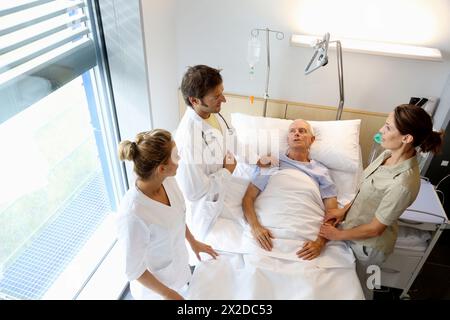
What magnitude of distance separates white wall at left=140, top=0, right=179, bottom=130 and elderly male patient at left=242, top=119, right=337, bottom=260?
3.00 feet

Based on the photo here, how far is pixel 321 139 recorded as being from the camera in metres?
2.27

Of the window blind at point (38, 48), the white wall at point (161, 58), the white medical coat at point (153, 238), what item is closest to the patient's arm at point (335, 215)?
the white medical coat at point (153, 238)

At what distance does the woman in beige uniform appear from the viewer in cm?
140

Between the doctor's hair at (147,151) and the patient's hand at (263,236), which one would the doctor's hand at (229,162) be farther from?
the doctor's hair at (147,151)

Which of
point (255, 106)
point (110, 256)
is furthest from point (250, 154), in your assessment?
point (110, 256)

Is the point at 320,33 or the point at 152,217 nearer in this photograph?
the point at 152,217

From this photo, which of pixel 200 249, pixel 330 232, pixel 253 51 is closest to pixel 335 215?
pixel 330 232

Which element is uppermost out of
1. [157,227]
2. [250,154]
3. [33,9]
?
[33,9]

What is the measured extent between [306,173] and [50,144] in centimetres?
152

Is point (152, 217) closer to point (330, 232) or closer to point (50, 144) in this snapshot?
point (330, 232)

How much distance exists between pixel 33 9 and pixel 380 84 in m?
2.20
